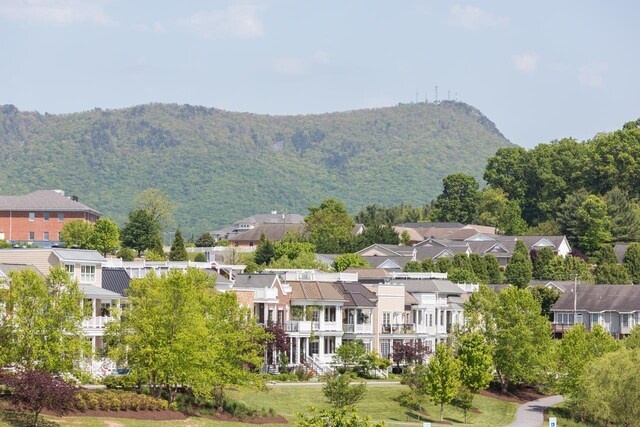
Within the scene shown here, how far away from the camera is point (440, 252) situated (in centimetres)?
16262

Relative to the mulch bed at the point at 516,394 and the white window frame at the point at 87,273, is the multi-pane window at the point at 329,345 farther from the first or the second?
the white window frame at the point at 87,273

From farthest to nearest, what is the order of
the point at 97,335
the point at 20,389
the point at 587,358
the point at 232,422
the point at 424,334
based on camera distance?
the point at 424,334 → the point at 587,358 → the point at 97,335 → the point at 232,422 → the point at 20,389

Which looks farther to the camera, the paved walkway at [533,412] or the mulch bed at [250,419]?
the paved walkway at [533,412]

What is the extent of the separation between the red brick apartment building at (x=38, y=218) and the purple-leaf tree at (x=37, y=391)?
343 feet

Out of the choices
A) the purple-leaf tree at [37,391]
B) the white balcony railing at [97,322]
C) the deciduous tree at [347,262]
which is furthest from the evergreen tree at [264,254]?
the purple-leaf tree at [37,391]

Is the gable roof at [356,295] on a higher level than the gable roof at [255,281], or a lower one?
lower

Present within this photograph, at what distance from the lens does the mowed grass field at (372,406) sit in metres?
77.4

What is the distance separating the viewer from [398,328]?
103 metres

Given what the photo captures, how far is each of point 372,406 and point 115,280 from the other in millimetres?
17770

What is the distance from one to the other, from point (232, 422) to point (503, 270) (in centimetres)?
9016

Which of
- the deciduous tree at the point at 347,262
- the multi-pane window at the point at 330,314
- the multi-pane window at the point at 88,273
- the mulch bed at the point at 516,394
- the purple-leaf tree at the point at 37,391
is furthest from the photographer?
the deciduous tree at the point at 347,262

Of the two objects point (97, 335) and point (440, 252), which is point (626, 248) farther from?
point (97, 335)

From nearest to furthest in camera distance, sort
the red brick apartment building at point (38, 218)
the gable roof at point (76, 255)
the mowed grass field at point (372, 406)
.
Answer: the mowed grass field at point (372, 406)
the gable roof at point (76, 255)
the red brick apartment building at point (38, 218)

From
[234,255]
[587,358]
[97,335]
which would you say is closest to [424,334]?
[587,358]
